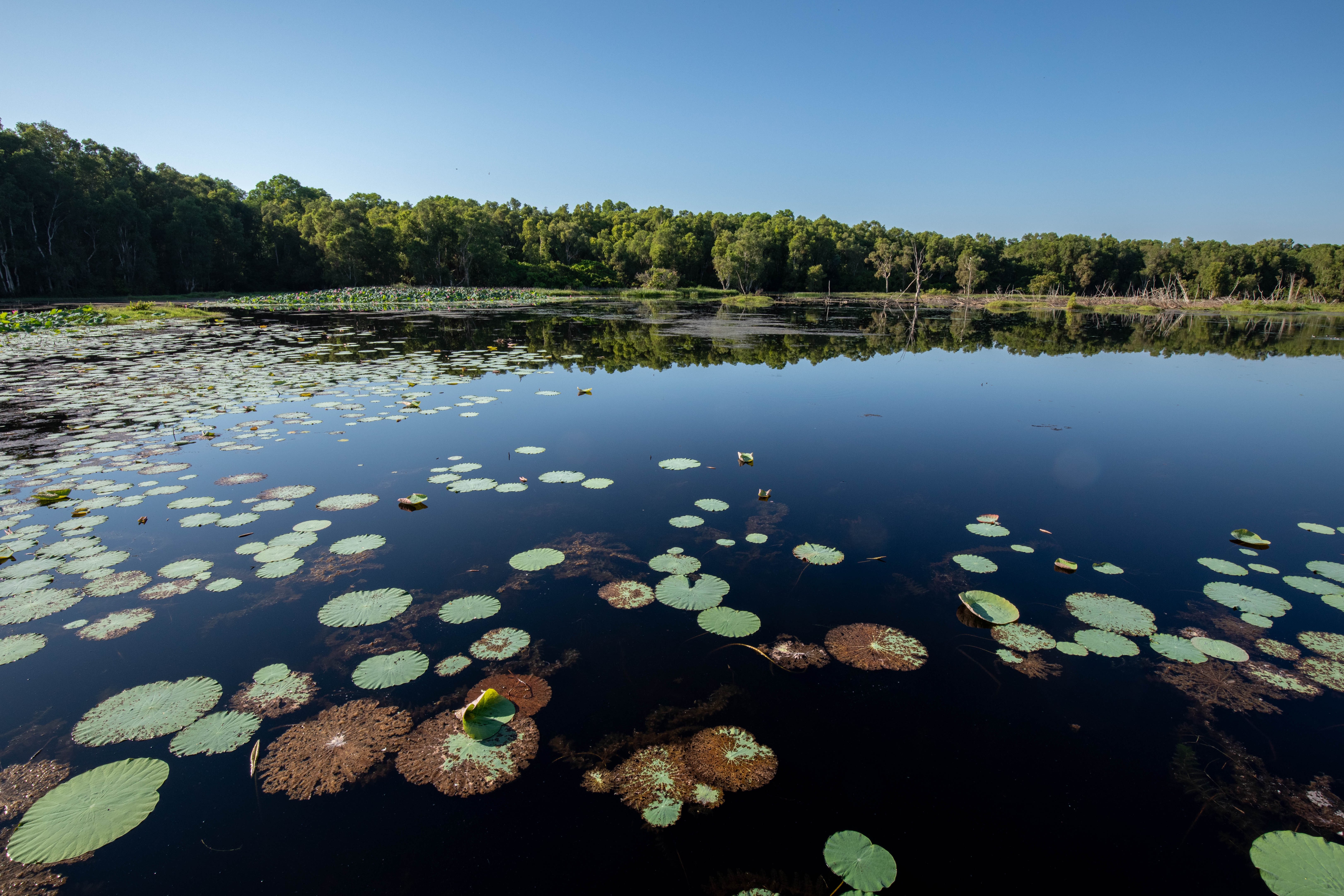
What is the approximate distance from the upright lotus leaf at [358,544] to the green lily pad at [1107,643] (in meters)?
4.49

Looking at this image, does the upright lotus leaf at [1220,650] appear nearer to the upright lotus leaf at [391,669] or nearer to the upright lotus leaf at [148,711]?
the upright lotus leaf at [391,669]

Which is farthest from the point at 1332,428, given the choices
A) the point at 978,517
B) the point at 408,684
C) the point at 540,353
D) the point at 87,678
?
the point at 540,353

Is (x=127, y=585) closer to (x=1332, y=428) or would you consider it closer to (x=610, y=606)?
(x=610, y=606)

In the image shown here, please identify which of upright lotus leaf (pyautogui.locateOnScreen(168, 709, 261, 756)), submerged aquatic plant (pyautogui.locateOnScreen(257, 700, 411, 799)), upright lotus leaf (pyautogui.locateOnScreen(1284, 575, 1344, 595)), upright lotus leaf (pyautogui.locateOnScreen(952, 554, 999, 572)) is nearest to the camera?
submerged aquatic plant (pyautogui.locateOnScreen(257, 700, 411, 799))

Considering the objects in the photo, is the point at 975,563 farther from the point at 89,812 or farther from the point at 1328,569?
the point at 89,812

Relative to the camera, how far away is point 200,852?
5.76ft

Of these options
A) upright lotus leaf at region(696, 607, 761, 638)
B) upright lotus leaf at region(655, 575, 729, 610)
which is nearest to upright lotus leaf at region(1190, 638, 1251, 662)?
upright lotus leaf at region(696, 607, 761, 638)

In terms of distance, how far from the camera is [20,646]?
2684 mm

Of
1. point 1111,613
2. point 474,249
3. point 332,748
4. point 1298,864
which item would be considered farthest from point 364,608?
point 474,249

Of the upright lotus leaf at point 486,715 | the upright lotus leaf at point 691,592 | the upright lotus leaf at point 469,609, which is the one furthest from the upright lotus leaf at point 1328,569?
the upright lotus leaf at point 469,609

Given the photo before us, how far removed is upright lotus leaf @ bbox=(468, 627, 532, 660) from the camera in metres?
2.74

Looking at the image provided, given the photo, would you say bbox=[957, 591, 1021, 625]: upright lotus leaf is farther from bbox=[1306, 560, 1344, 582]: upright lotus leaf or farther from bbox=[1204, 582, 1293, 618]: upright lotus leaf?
bbox=[1306, 560, 1344, 582]: upright lotus leaf

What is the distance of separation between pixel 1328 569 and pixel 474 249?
5807cm

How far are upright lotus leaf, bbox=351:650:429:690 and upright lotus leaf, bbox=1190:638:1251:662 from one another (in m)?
4.10
